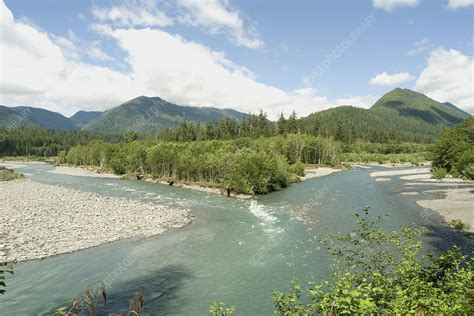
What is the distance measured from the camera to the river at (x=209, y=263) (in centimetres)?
2125

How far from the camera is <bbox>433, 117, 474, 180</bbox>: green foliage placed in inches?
3263

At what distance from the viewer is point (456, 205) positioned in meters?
49.4

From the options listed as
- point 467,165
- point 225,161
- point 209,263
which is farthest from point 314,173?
point 209,263

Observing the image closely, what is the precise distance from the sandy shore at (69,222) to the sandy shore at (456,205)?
123 feet

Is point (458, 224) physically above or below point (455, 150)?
below

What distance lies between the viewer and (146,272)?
26.0 metres

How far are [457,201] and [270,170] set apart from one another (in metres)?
36.0

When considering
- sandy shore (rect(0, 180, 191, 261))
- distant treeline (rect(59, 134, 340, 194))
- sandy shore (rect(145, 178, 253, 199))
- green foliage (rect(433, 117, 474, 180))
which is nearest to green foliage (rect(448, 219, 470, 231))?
sandy shore (rect(145, 178, 253, 199))

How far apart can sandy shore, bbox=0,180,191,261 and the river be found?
2.16m

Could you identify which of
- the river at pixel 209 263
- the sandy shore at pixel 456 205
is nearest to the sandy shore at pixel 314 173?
the sandy shore at pixel 456 205

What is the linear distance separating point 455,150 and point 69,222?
102 meters

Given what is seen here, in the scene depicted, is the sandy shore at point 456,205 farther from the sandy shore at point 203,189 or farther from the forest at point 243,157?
the sandy shore at point 203,189

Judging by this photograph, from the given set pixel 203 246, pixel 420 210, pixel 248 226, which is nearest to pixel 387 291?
pixel 203 246

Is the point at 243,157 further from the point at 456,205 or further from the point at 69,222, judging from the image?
the point at 456,205
